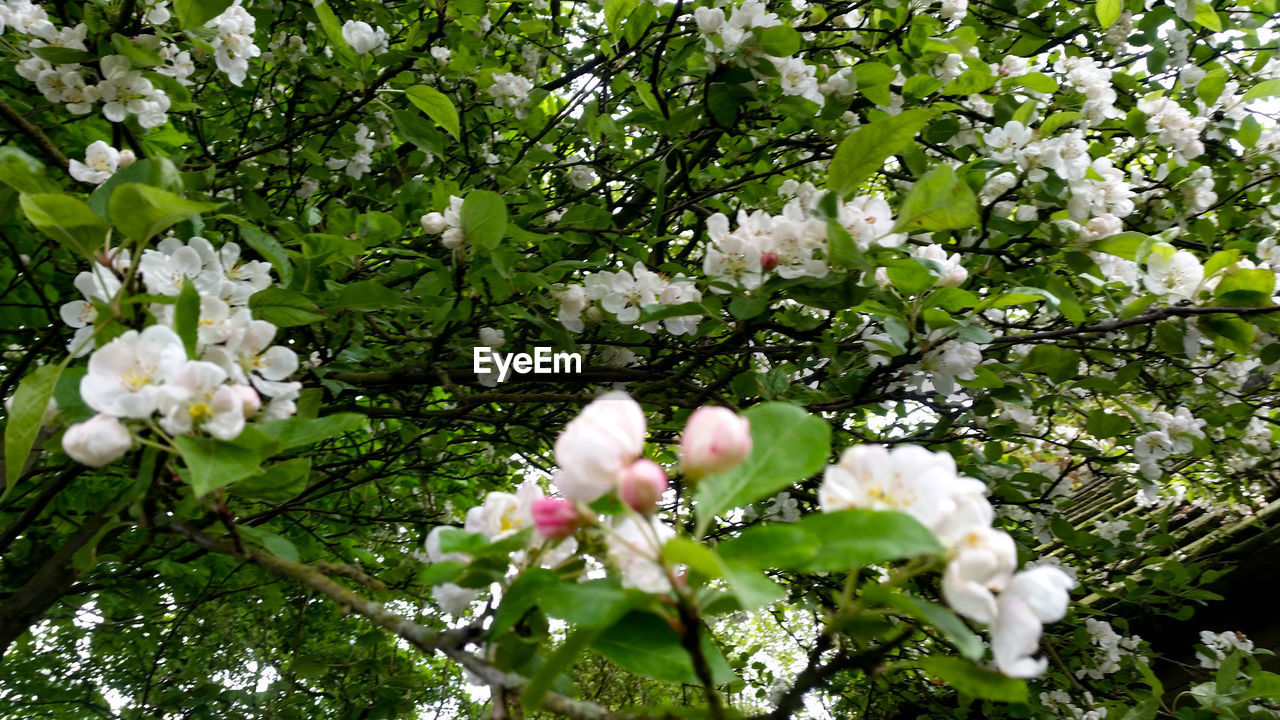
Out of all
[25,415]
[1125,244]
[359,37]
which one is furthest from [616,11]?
[25,415]

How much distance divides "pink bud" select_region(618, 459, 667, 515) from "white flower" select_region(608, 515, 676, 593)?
2 cm

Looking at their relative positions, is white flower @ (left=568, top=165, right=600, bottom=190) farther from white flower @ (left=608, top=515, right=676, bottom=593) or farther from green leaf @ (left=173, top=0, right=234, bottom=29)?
white flower @ (left=608, top=515, right=676, bottom=593)

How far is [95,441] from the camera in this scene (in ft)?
2.78

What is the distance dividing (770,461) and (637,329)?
1867 mm

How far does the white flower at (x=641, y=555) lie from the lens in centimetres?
70

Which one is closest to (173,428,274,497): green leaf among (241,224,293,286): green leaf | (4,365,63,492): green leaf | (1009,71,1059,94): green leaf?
(4,365,63,492): green leaf

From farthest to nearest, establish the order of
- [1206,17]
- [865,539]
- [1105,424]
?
[1206,17]
[1105,424]
[865,539]

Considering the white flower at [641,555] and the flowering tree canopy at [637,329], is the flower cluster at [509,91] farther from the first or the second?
the white flower at [641,555]

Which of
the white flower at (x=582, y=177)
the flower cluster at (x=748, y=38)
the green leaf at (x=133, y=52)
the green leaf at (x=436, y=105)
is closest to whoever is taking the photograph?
the green leaf at (x=133, y=52)

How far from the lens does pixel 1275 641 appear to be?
4023 mm

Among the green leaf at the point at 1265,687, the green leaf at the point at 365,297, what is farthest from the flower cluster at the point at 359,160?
the green leaf at the point at 1265,687

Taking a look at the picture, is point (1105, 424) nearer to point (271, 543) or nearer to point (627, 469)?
point (627, 469)

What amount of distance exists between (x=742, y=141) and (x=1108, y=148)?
4.14ft

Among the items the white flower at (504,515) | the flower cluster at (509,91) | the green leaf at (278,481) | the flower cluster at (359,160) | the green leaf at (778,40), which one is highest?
the green leaf at (778,40)
